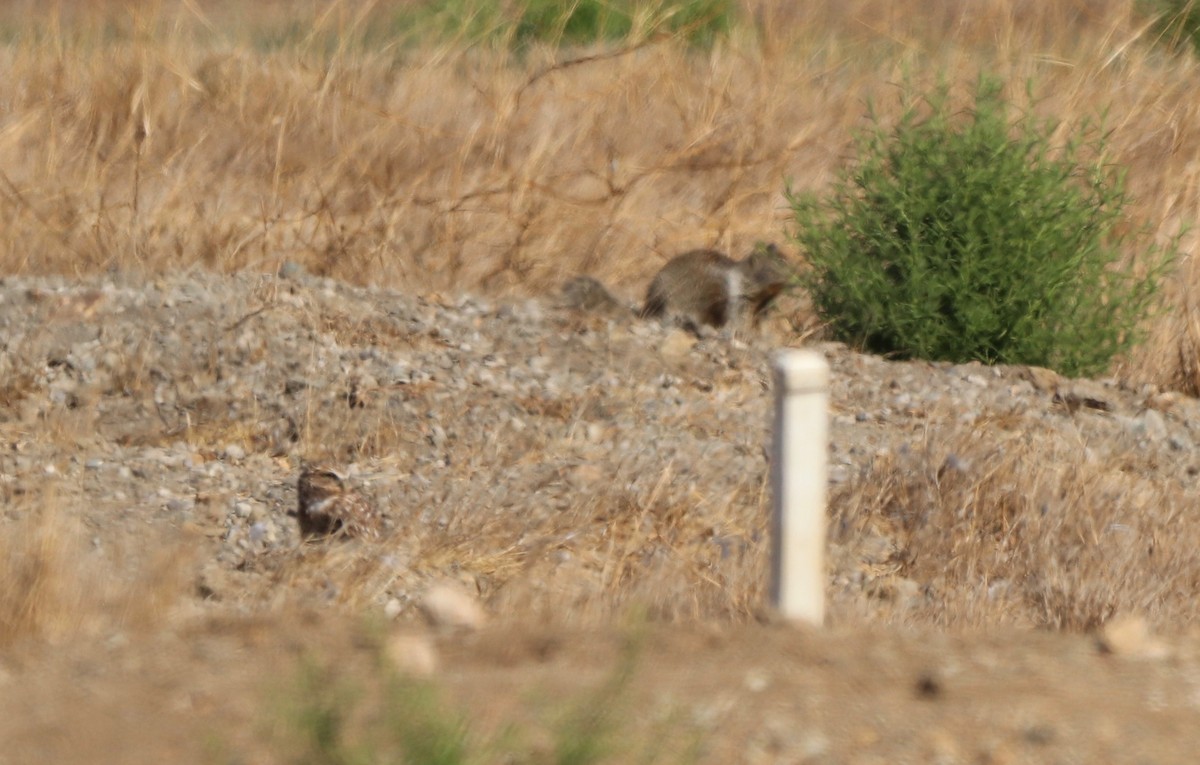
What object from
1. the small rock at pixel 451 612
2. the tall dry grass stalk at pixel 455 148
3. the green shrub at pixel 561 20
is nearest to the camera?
the small rock at pixel 451 612

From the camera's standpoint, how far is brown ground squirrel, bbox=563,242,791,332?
6664 mm

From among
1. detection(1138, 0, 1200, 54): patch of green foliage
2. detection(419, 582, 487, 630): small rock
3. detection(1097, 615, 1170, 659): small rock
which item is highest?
detection(1138, 0, 1200, 54): patch of green foliage

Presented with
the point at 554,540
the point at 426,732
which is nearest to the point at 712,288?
the point at 554,540

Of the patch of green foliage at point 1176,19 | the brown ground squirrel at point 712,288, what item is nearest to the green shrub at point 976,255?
the brown ground squirrel at point 712,288

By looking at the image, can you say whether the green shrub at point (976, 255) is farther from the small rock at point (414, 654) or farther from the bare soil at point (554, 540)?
the small rock at point (414, 654)

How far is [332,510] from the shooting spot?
176 inches

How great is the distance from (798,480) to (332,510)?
2088mm

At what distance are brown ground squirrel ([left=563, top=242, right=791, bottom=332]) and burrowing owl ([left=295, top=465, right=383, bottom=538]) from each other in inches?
82.5

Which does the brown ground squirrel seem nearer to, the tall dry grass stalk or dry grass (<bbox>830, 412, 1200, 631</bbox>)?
the tall dry grass stalk

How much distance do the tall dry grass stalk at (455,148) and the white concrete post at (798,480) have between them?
14.7 ft

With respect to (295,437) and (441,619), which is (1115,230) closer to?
(295,437)

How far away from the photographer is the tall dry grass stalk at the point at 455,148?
725 centimetres

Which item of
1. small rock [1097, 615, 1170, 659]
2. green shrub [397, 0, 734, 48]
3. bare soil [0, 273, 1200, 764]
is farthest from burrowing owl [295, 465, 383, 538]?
green shrub [397, 0, 734, 48]

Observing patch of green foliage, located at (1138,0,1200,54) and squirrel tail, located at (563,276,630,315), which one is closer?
squirrel tail, located at (563,276,630,315)
